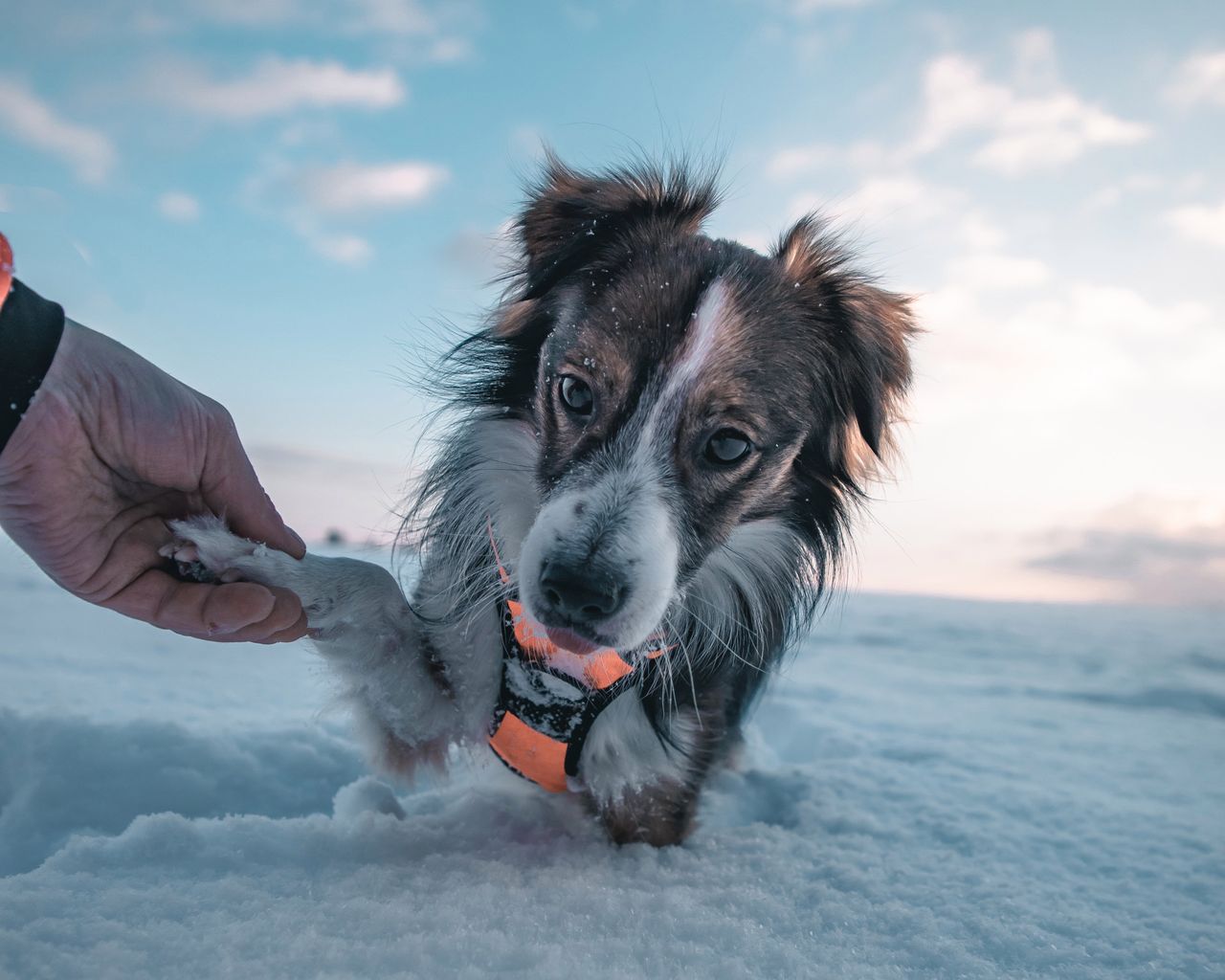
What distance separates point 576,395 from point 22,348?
4.37 ft

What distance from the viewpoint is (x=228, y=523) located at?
6.91ft

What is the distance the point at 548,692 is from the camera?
2.28m

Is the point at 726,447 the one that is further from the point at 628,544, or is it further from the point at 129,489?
the point at 129,489

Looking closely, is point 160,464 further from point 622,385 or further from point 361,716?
point 622,385

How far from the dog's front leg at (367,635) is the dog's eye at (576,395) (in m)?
0.76

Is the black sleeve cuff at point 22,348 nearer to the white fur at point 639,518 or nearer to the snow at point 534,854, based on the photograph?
the snow at point 534,854

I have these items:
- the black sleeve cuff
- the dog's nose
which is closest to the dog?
the dog's nose

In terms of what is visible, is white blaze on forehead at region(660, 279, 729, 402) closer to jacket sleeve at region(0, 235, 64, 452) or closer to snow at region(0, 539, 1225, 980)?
snow at region(0, 539, 1225, 980)

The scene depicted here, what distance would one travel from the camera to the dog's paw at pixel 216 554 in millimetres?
2018

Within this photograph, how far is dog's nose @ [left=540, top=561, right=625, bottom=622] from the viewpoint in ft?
5.89

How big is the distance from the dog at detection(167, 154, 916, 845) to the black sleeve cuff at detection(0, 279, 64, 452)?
1.59ft

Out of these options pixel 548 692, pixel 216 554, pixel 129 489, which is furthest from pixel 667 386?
pixel 129 489

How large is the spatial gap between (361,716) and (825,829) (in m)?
1.70

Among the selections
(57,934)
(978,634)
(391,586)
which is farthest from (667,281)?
(978,634)
